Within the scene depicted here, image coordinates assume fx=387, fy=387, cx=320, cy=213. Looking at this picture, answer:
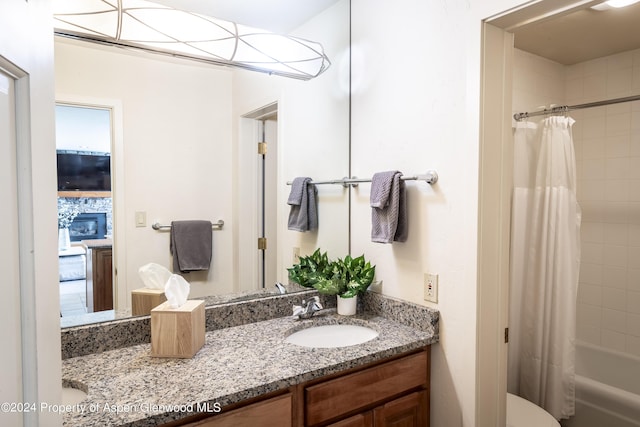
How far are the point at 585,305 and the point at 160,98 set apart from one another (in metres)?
3.05

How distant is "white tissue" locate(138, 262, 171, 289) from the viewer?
1444 millimetres

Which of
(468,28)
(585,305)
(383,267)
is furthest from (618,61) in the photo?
(383,267)

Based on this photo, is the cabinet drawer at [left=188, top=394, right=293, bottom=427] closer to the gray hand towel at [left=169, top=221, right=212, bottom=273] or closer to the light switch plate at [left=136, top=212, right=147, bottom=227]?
the gray hand towel at [left=169, top=221, right=212, bottom=273]

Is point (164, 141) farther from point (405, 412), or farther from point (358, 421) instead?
point (405, 412)

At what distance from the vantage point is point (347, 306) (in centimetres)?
173

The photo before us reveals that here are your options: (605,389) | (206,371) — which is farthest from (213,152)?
(605,389)

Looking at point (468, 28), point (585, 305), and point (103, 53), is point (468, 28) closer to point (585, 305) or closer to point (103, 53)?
point (103, 53)

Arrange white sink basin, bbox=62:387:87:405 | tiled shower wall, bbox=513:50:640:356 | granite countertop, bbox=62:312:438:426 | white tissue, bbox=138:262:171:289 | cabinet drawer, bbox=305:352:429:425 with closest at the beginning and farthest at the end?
granite countertop, bbox=62:312:438:426, white sink basin, bbox=62:387:87:405, cabinet drawer, bbox=305:352:429:425, white tissue, bbox=138:262:171:289, tiled shower wall, bbox=513:50:640:356

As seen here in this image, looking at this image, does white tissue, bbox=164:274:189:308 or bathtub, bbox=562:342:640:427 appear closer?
white tissue, bbox=164:274:189:308

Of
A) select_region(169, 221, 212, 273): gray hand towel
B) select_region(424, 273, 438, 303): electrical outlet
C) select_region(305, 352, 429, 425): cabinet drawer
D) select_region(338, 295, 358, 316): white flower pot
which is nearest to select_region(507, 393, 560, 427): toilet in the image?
select_region(305, 352, 429, 425): cabinet drawer

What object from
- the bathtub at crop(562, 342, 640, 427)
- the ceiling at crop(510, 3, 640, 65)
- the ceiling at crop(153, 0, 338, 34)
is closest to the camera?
the ceiling at crop(153, 0, 338, 34)

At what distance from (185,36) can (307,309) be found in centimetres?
119

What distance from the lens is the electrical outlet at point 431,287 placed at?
151 cm

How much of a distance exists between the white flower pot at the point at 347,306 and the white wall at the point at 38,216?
1.21 m
